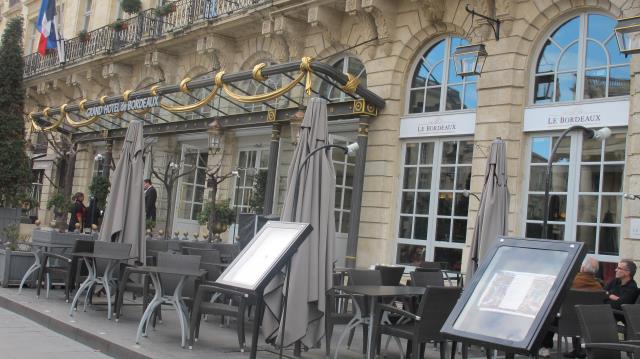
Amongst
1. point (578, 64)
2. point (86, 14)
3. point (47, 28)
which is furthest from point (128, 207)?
point (86, 14)

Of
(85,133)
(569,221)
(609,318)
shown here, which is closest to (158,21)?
(85,133)

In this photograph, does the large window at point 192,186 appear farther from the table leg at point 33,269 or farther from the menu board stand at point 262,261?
the menu board stand at point 262,261

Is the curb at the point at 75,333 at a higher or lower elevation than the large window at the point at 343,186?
lower

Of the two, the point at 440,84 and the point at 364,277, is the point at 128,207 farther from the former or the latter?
the point at 440,84

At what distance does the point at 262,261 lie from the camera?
5.73 meters

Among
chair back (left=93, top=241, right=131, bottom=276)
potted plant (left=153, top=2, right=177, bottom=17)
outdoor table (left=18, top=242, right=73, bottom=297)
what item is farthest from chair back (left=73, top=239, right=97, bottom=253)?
potted plant (left=153, top=2, right=177, bottom=17)

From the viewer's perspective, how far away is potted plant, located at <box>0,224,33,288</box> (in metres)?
10.7

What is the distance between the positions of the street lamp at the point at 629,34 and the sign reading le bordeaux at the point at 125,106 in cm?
1137

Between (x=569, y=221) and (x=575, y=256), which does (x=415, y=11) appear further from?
(x=575, y=256)

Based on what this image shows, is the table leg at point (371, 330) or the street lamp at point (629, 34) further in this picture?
the street lamp at point (629, 34)

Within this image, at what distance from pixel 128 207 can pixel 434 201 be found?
20.8ft

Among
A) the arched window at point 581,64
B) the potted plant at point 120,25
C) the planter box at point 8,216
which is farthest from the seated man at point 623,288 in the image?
the potted plant at point 120,25

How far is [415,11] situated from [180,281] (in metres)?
9.03

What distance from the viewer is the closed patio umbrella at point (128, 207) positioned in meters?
9.81
